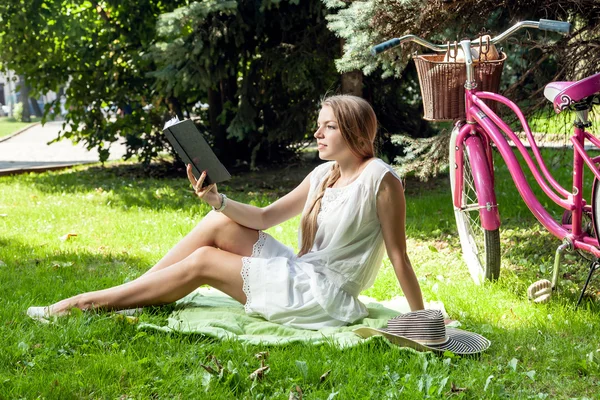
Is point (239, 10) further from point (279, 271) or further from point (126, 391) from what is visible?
point (126, 391)

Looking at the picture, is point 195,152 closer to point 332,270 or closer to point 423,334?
point 332,270

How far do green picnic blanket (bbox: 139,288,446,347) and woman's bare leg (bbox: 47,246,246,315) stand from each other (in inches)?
5.1

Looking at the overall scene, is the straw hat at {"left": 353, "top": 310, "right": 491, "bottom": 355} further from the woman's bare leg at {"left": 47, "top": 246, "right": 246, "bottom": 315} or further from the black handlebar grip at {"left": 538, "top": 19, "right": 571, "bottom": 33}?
the black handlebar grip at {"left": 538, "top": 19, "right": 571, "bottom": 33}

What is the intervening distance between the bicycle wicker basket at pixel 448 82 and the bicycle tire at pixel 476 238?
165 millimetres

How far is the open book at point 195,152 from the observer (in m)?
3.73

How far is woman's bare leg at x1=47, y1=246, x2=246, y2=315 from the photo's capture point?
12.5ft

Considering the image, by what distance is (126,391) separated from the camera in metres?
3.10

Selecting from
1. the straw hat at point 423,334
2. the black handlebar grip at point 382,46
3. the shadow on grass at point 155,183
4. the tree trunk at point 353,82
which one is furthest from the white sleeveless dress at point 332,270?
the tree trunk at point 353,82

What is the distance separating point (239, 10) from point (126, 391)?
5799mm

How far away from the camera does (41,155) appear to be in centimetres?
1557

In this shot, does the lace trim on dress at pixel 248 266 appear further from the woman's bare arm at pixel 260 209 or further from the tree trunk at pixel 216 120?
the tree trunk at pixel 216 120

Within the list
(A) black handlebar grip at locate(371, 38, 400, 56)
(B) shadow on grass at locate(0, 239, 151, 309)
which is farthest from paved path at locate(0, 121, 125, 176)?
(A) black handlebar grip at locate(371, 38, 400, 56)

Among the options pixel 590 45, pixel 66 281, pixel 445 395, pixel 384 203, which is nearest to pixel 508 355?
pixel 445 395

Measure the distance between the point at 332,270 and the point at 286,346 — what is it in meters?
0.48
